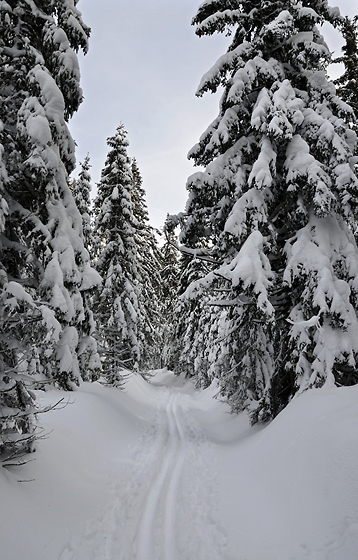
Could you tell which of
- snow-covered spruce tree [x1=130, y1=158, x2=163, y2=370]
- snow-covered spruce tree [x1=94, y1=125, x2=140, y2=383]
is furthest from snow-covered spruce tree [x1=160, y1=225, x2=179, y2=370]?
snow-covered spruce tree [x1=94, y1=125, x2=140, y2=383]

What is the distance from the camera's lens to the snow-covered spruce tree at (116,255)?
19172 mm

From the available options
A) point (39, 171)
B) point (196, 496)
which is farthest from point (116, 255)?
point (196, 496)

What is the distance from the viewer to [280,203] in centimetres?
969

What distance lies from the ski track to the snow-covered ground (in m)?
0.02

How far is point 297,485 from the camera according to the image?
5512 millimetres

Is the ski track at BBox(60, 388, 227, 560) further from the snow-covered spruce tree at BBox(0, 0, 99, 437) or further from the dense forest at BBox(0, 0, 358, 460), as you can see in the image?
the snow-covered spruce tree at BBox(0, 0, 99, 437)

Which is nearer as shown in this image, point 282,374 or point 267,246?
point 267,246

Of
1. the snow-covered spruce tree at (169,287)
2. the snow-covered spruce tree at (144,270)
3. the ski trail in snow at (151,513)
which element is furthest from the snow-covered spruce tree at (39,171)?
the snow-covered spruce tree at (169,287)

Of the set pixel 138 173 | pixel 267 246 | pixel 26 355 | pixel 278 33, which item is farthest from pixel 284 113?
pixel 138 173

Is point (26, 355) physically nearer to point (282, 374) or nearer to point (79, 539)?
point (79, 539)

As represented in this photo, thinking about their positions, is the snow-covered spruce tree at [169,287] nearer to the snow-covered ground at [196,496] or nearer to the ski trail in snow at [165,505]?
the ski trail in snow at [165,505]

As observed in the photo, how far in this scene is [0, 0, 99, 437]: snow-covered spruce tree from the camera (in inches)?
262

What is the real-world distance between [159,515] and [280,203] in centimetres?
789

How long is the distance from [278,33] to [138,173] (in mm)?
22214
